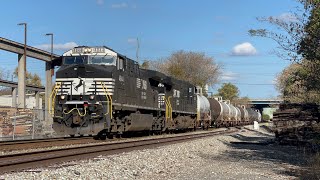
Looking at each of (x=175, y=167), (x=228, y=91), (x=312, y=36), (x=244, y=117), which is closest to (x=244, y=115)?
(x=244, y=117)

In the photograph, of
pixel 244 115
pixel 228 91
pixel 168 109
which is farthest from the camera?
pixel 228 91

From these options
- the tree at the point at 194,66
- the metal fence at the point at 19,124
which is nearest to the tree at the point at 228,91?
the tree at the point at 194,66

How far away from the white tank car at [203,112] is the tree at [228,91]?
7860 centimetres

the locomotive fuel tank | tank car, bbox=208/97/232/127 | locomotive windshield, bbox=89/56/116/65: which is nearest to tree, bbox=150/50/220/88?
the locomotive fuel tank

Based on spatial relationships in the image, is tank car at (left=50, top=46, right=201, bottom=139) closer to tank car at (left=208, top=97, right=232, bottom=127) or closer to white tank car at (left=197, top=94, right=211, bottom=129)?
white tank car at (left=197, top=94, right=211, bottom=129)

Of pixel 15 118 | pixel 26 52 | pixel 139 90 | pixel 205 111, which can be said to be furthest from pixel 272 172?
pixel 26 52

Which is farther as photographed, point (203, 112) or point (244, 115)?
point (244, 115)

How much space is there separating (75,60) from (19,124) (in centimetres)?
668

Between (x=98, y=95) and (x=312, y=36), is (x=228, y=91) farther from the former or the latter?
(x=312, y=36)

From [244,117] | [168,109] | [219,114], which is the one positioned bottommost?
[244,117]

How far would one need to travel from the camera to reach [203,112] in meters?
38.2

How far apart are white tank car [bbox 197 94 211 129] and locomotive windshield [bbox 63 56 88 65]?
1838 cm

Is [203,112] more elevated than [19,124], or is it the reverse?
[203,112]

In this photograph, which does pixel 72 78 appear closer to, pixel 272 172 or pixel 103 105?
pixel 103 105
